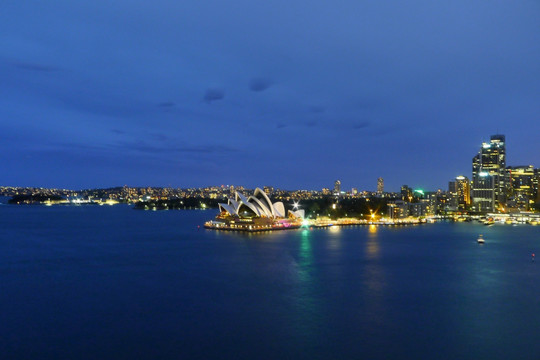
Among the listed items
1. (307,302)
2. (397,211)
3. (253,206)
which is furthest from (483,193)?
(307,302)

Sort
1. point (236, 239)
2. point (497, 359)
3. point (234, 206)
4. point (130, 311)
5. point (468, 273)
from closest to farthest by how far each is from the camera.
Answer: point (497, 359) → point (130, 311) → point (468, 273) → point (236, 239) → point (234, 206)

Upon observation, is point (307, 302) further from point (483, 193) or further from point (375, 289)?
point (483, 193)

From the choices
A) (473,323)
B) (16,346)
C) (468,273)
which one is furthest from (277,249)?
(16,346)

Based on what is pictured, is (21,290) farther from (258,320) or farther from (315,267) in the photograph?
(315,267)

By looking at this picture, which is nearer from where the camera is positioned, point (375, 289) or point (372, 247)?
point (375, 289)

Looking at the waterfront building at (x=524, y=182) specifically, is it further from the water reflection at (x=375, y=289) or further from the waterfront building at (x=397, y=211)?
the water reflection at (x=375, y=289)

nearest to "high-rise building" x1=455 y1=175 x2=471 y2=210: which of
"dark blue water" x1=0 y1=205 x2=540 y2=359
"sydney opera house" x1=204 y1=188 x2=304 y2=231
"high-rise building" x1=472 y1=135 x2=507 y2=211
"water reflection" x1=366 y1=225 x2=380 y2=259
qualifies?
"high-rise building" x1=472 y1=135 x2=507 y2=211

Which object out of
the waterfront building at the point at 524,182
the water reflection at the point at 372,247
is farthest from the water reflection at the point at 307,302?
the waterfront building at the point at 524,182
